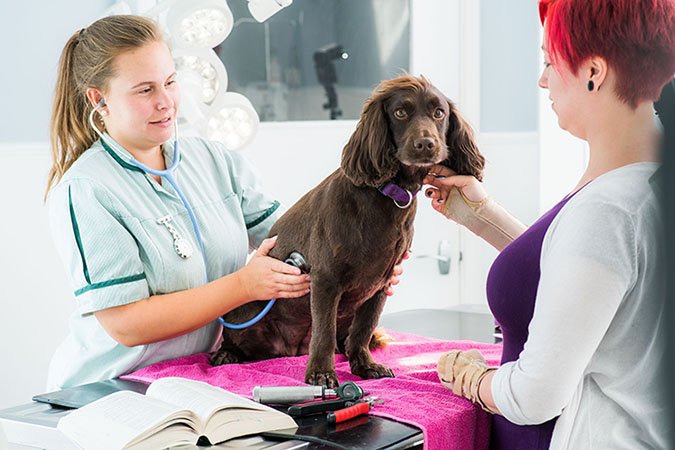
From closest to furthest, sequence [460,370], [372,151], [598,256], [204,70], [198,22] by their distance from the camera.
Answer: [598,256] < [460,370] < [372,151] < [198,22] < [204,70]

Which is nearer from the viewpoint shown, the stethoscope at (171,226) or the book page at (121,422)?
the book page at (121,422)

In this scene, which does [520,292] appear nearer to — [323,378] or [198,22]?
[323,378]

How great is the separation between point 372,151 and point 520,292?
15.2 inches

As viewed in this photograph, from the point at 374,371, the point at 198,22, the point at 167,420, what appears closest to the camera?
the point at 167,420

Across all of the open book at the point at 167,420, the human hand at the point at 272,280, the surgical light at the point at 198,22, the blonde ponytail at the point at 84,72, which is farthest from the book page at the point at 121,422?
the surgical light at the point at 198,22

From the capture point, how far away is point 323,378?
4.59 ft

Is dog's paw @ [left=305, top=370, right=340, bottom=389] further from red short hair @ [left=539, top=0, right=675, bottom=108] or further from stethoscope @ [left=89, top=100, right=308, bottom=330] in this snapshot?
red short hair @ [left=539, top=0, right=675, bottom=108]

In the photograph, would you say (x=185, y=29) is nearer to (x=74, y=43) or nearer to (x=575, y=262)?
(x=74, y=43)

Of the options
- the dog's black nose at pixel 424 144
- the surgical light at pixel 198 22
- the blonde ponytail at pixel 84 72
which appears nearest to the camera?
the dog's black nose at pixel 424 144

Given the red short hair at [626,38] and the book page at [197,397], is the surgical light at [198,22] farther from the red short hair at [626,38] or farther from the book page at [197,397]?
the red short hair at [626,38]

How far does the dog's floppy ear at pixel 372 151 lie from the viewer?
1.39 metres

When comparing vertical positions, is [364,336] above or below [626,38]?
below

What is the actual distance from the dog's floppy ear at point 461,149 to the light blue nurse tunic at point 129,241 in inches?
19.7

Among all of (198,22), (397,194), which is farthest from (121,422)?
(198,22)
